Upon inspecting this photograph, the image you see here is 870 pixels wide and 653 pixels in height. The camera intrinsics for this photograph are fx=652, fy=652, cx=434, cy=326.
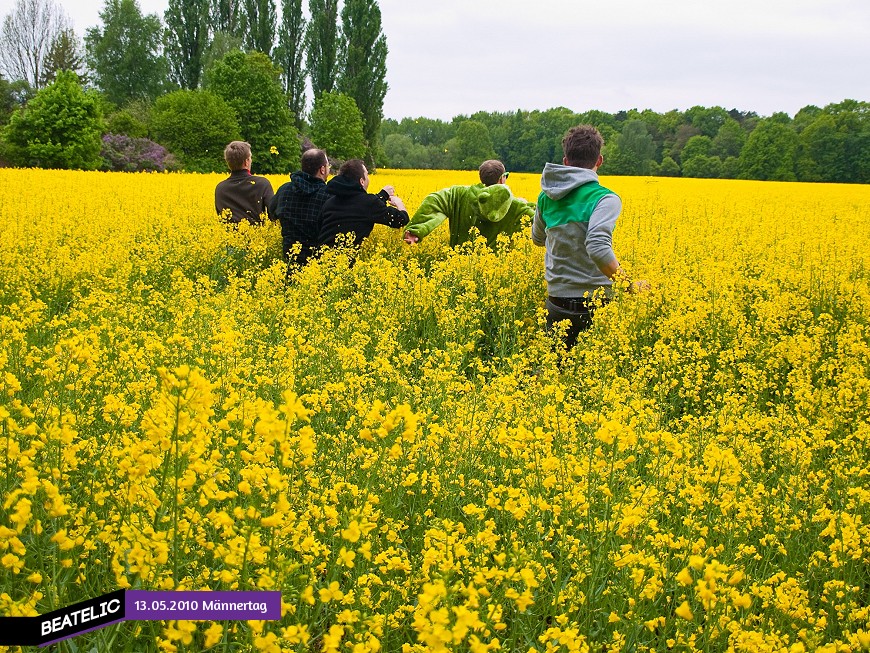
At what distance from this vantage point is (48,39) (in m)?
51.7

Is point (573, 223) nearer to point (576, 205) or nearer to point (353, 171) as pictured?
point (576, 205)

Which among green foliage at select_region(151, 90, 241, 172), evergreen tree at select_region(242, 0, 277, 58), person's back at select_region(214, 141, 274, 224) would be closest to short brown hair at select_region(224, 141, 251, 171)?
person's back at select_region(214, 141, 274, 224)

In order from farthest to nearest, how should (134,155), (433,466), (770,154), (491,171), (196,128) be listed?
1. (770,154)
2. (196,128)
3. (134,155)
4. (491,171)
5. (433,466)

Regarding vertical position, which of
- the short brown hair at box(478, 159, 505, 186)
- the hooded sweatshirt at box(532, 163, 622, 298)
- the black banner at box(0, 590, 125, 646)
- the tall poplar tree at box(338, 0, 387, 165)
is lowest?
the black banner at box(0, 590, 125, 646)

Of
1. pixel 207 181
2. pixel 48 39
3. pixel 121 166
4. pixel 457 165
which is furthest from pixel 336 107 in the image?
pixel 48 39

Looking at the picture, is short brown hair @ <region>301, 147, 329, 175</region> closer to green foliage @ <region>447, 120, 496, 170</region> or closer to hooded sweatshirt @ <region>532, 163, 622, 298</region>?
hooded sweatshirt @ <region>532, 163, 622, 298</region>

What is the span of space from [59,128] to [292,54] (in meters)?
22.4

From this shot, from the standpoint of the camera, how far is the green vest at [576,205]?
471 cm

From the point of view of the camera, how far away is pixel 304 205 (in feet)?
21.1

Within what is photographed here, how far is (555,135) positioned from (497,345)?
40.5 metres

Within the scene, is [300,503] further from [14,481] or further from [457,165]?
[457,165]

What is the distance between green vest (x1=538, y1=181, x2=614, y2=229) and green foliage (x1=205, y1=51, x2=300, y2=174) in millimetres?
26318

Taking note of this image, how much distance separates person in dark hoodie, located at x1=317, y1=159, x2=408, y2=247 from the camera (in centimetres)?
625

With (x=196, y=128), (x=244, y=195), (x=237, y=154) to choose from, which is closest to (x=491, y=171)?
(x=237, y=154)
